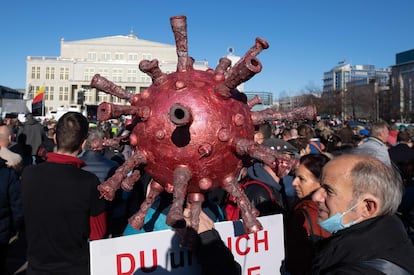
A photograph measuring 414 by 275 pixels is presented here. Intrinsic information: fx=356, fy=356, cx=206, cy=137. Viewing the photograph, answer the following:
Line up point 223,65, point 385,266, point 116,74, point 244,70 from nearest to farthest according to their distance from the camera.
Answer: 1. point 385,266
2. point 244,70
3. point 223,65
4. point 116,74

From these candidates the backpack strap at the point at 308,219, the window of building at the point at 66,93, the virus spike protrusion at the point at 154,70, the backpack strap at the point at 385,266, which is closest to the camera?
the backpack strap at the point at 385,266

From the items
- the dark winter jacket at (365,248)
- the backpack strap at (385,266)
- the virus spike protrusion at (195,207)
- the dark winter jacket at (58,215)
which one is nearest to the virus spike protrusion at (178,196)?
the virus spike protrusion at (195,207)

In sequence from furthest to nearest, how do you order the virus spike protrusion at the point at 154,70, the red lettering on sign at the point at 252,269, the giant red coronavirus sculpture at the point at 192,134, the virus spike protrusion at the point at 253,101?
the red lettering on sign at the point at 252,269 → the virus spike protrusion at the point at 253,101 → the virus spike protrusion at the point at 154,70 → the giant red coronavirus sculpture at the point at 192,134

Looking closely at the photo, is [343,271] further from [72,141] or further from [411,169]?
[411,169]

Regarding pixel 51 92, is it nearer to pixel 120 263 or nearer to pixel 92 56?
pixel 92 56

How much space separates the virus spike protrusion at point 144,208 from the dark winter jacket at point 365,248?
1.12 meters

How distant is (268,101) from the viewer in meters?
25.0

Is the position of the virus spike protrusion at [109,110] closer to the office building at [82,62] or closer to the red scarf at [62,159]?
the red scarf at [62,159]

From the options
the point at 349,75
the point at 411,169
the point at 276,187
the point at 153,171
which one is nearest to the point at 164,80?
the point at 153,171

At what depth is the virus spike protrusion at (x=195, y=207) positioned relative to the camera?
228 centimetres

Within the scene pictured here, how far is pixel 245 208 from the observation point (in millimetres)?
2199

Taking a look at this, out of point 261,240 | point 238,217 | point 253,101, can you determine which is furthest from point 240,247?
point 253,101

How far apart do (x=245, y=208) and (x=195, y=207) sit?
0.33 metres

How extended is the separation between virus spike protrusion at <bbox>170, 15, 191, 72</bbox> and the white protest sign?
3.74 ft
